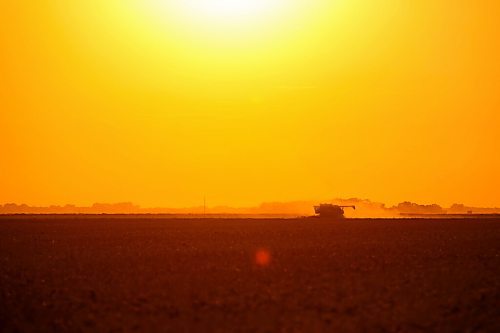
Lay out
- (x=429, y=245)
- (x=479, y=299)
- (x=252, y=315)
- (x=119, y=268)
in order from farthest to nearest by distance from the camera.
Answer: (x=429, y=245)
(x=119, y=268)
(x=479, y=299)
(x=252, y=315)

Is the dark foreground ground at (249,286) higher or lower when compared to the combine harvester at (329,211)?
lower

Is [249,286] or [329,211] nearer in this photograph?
[249,286]

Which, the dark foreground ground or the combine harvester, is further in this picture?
the combine harvester

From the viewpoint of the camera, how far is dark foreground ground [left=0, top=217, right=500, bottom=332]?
2538 cm

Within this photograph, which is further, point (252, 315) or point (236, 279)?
point (236, 279)

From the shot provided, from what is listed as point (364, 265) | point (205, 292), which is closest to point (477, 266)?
point (364, 265)

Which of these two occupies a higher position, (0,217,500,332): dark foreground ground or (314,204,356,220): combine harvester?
(314,204,356,220): combine harvester

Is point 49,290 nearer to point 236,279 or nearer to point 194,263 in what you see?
point 236,279

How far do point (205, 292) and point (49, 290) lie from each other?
7.27 m

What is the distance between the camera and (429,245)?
5581cm

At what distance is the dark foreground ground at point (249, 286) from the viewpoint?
83.3 feet

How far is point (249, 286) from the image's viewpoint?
33.2 meters

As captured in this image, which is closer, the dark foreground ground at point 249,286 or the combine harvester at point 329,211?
the dark foreground ground at point 249,286

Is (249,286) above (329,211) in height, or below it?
below
